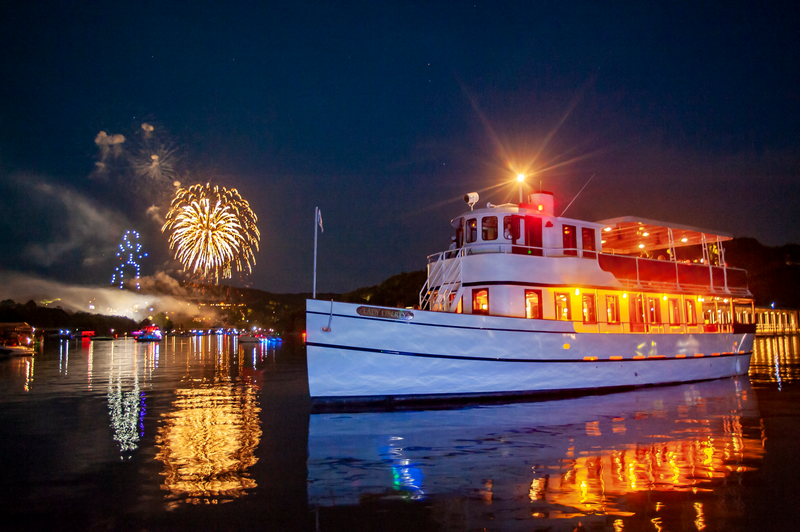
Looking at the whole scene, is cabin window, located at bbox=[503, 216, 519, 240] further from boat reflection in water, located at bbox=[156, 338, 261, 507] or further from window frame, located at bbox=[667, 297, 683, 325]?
boat reflection in water, located at bbox=[156, 338, 261, 507]

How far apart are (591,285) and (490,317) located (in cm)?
520

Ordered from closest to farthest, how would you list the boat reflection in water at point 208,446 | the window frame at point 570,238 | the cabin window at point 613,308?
the boat reflection in water at point 208,446 → the window frame at point 570,238 → the cabin window at point 613,308

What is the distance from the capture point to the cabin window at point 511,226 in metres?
18.4

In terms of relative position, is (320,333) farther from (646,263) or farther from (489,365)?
(646,263)

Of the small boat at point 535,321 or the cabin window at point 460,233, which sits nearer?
the small boat at point 535,321

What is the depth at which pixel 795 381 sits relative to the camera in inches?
866

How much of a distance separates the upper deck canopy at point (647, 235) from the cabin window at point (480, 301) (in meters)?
6.07

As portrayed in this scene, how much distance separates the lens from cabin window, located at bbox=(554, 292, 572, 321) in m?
18.5

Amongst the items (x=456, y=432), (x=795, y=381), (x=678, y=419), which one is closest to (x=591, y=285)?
(x=678, y=419)

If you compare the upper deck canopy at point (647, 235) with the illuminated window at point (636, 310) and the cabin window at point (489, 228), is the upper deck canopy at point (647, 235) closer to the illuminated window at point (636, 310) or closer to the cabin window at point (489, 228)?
the illuminated window at point (636, 310)

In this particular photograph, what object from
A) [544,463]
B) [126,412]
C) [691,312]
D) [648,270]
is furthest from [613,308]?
[126,412]

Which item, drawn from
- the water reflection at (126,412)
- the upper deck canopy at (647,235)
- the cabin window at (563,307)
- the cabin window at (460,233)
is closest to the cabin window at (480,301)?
the cabin window at (460,233)

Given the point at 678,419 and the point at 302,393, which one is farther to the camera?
the point at 302,393

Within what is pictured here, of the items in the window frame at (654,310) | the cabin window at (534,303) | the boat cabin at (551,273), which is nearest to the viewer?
the boat cabin at (551,273)
